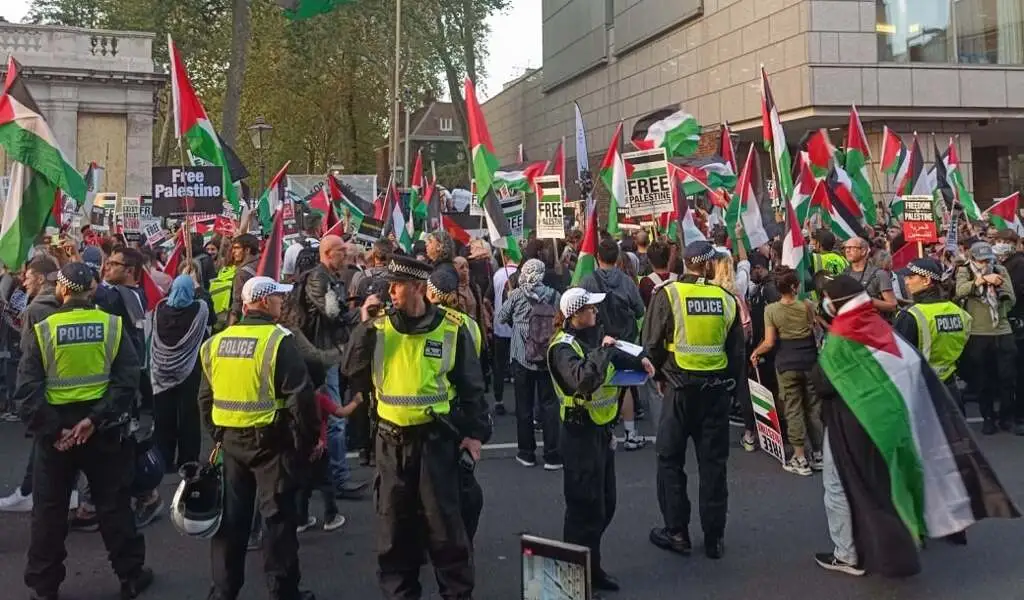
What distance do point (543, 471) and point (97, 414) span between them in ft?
13.0

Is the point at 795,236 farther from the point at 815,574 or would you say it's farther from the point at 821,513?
the point at 815,574

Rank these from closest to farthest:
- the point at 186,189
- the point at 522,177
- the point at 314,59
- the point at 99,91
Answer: the point at 186,189, the point at 522,177, the point at 99,91, the point at 314,59

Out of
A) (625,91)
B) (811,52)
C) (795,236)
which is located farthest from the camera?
(625,91)

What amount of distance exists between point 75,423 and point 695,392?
371 centimetres

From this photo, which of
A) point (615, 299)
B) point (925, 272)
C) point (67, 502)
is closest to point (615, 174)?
point (615, 299)

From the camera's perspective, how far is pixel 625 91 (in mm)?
32219

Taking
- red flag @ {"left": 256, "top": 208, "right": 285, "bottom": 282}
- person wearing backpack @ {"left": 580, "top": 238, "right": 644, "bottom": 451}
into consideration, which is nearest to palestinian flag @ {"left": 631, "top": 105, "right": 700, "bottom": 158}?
person wearing backpack @ {"left": 580, "top": 238, "right": 644, "bottom": 451}

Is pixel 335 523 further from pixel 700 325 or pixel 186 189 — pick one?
pixel 186 189

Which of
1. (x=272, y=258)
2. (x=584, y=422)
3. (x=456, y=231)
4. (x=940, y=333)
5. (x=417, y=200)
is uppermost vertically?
(x=417, y=200)

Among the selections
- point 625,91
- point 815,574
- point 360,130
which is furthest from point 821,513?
point 360,130

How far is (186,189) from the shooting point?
10.2m

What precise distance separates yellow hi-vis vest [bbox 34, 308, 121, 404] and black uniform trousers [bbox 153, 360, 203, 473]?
1.97m

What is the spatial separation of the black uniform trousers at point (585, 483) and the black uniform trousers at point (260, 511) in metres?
1.54

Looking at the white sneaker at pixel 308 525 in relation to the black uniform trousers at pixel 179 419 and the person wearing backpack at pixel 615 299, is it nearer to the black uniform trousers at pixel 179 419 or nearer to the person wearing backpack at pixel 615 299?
the black uniform trousers at pixel 179 419
